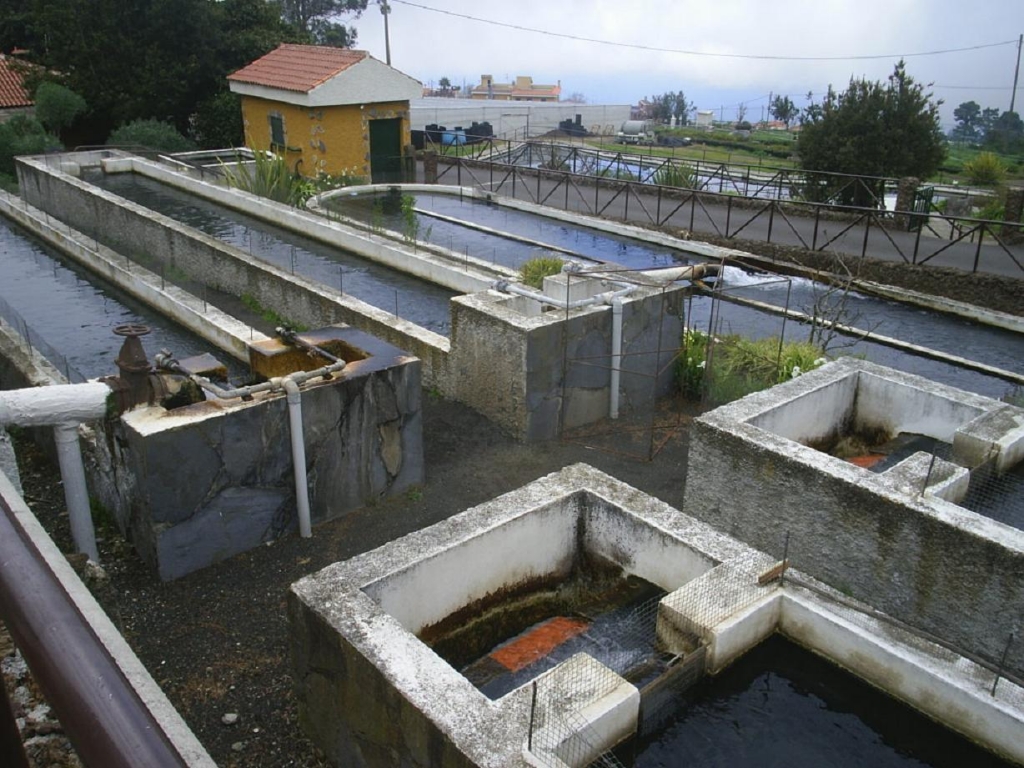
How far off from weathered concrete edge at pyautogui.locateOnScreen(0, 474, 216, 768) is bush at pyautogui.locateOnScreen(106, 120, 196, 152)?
77.5 feet

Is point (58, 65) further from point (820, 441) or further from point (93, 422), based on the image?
point (820, 441)

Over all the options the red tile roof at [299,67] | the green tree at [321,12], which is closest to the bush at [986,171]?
the red tile roof at [299,67]

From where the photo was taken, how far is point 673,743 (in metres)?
4.57

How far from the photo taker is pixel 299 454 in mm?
7500

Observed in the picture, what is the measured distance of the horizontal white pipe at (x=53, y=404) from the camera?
659 cm

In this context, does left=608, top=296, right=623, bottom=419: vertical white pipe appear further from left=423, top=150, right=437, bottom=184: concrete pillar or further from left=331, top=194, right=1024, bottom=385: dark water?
left=423, top=150, right=437, bottom=184: concrete pillar

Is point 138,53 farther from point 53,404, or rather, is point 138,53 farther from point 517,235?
point 53,404

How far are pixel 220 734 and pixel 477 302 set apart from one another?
17.0ft

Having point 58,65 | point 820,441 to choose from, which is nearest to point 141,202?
point 58,65

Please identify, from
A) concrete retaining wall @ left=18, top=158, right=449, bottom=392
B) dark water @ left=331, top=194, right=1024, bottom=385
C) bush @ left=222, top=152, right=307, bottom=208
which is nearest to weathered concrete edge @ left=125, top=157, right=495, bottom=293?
bush @ left=222, top=152, right=307, bottom=208

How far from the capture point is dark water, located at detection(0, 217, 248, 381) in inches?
433

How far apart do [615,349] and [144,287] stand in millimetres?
7000

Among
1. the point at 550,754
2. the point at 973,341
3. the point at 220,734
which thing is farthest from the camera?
the point at 973,341

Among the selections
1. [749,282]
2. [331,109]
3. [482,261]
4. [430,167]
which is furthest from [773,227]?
[331,109]
